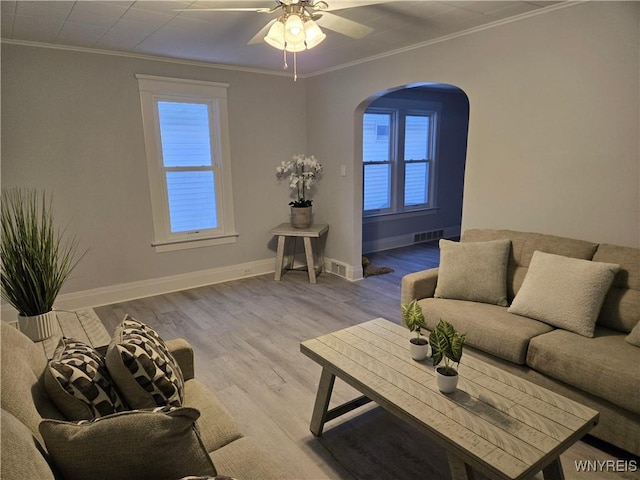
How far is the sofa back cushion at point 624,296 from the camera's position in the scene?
2.29 meters

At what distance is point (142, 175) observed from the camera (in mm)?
4121

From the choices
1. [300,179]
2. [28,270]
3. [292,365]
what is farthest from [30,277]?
[300,179]

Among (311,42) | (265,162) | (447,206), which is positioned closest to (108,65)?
(265,162)

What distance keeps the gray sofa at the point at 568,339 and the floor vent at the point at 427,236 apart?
3759mm

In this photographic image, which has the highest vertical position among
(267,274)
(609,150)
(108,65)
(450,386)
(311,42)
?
(108,65)

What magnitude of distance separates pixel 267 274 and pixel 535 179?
3226 mm

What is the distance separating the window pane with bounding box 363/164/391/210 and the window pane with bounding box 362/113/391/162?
0.15m

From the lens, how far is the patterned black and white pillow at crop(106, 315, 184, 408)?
1340 millimetres

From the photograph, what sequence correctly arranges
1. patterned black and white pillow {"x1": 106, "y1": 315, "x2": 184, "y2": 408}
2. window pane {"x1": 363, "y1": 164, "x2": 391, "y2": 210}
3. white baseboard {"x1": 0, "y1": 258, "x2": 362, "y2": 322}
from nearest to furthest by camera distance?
1. patterned black and white pillow {"x1": 106, "y1": 315, "x2": 184, "y2": 408}
2. white baseboard {"x1": 0, "y1": 258, "x2": 362, "y2": 322}
3. window pane {"x1": 363, "y1": 164, "x2": 391, "y2": 210}

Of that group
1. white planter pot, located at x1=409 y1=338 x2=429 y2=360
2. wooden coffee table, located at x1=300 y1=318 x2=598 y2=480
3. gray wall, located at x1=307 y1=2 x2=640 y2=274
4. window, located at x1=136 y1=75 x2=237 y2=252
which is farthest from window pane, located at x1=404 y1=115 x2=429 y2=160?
white planter pot, located at x1=409 y1=338 x2=429 y2=360

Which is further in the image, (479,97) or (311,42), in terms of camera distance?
(479,97)

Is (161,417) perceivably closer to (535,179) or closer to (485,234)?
(485,234)

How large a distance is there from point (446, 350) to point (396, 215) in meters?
4.97

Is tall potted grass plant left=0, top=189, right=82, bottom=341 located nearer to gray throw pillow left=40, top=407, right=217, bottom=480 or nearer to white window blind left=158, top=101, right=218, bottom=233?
gray throw pillow left=40, top=407, right=217, bottom=480
